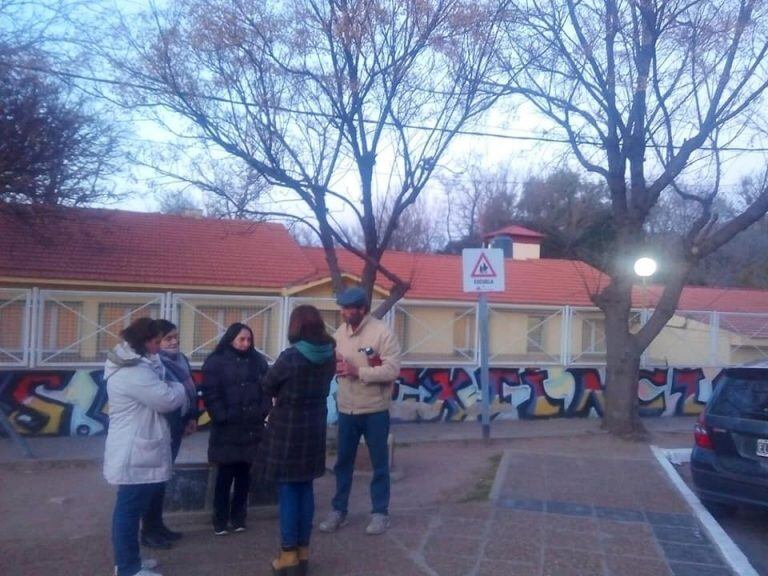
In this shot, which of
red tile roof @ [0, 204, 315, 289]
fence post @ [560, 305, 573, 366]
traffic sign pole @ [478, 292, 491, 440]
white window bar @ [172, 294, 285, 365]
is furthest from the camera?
red tile roof @ [0, 204, 315, 289]

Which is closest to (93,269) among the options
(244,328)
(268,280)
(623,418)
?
(268,280)

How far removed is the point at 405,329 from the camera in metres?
14.1

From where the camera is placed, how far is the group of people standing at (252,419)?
5.31 meters

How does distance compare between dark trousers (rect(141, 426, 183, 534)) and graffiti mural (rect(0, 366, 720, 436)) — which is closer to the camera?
dark trousers (rect(141, 426, 183, 534))

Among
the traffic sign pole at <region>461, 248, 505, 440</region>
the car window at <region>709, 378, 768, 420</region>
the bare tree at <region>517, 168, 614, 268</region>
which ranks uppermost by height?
the bare tree at <region>517, 168, 614, 268</region>

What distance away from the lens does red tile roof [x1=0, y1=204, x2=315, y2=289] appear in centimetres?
1661

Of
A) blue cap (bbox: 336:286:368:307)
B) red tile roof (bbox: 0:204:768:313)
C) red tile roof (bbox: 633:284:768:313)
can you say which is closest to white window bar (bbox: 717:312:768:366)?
red tile roof (bbox: 0:204:768:313)

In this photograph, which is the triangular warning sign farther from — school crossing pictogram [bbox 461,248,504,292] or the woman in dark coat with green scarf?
the woman in dark coat with green scarf

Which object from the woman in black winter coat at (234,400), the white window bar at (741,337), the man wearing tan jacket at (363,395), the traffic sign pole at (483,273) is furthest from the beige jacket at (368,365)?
the white window bar at (741,337)

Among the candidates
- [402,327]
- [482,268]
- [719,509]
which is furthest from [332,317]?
[719,509]

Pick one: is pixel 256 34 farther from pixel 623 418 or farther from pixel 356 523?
pixel 623 418

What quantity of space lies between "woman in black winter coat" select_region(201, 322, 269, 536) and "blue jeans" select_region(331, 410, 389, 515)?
665mm

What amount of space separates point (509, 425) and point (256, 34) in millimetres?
6985

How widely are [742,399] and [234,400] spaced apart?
171 inches
